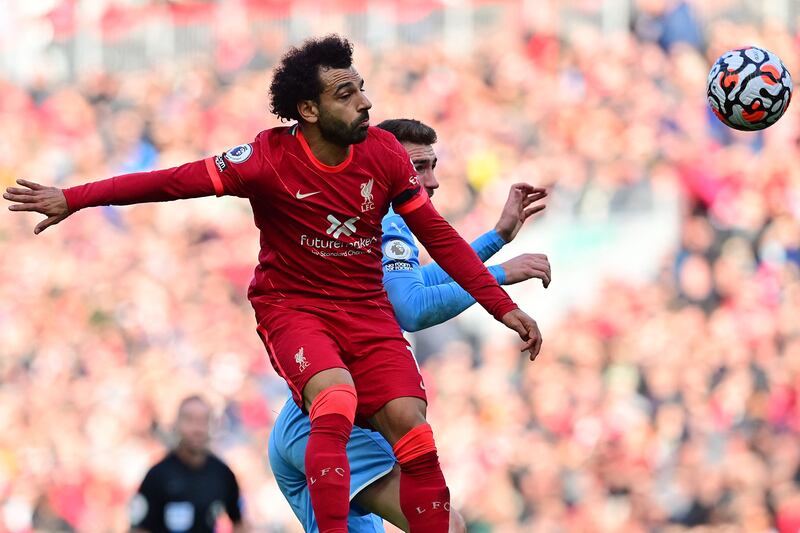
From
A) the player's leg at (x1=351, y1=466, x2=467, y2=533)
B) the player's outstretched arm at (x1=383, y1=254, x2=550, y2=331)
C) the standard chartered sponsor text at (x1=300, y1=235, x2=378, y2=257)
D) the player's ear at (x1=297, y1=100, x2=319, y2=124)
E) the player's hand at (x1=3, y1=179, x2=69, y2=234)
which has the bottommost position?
the player's leg at (x1=351, y1=466, x2=467, y2=533)

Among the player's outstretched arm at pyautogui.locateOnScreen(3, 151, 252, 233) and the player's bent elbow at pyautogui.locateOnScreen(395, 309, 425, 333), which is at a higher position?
the player's outstretched arm at pyautogui.locateOnScreen(3, 151, 252, 233)

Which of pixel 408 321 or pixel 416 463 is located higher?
pixel 408 321

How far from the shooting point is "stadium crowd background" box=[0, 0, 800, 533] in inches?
432

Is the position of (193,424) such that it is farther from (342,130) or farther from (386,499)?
(342,130)

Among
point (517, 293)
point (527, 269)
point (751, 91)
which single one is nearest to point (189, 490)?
point (527, 269)

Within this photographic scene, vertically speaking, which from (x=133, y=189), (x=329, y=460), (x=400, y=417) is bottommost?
(x=329, y=460)

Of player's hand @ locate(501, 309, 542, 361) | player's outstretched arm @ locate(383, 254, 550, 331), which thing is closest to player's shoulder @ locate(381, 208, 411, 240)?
player's outstretched arm @ locate(383, 254, 550, 331)

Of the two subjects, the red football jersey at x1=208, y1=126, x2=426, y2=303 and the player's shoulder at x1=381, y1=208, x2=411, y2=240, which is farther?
the player's shoulder at x1=381, y1=208, x2=411, y2=240

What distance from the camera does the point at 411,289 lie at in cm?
545

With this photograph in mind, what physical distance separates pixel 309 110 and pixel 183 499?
3464 mm

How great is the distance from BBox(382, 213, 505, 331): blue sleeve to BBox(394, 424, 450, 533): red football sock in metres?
0.61

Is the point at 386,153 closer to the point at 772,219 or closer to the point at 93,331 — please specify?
the point at 772,219

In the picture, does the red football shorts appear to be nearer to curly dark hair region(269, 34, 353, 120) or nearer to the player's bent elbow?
the player's bent elbow

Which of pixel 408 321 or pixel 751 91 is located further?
pixel 751 91
